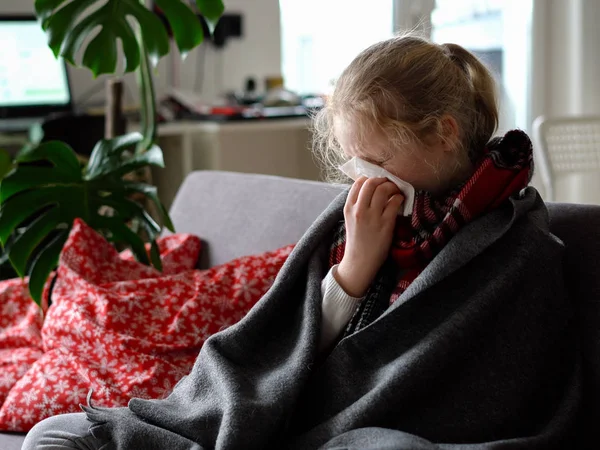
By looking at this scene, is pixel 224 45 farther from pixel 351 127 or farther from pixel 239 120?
pixel 351 127

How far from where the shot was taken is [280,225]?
1788mm

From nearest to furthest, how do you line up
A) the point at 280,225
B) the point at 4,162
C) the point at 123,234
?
1. the point at 280,225
2. the point at 123,234
3. the point at 4,162

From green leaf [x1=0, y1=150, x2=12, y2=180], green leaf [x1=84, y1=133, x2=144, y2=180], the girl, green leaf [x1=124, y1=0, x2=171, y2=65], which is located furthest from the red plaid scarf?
green leaf [x1=0, y1=150, x2=12, y2=180]

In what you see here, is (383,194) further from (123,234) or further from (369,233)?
(123,234)

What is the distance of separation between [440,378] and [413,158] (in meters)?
0.33

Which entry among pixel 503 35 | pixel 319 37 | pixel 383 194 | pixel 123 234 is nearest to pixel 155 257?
pixel 123 234

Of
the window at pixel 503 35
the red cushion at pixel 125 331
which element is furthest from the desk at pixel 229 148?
the red cushion at pixel 125 331

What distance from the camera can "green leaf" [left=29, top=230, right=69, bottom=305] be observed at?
1.87m

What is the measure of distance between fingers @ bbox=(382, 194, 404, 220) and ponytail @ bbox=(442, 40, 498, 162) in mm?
136

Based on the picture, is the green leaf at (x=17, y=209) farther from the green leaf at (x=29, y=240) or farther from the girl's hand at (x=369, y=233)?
the girl's hand at (x=369, y=233)

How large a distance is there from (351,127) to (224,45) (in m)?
3.63

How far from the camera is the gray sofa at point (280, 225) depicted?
1.22 meters

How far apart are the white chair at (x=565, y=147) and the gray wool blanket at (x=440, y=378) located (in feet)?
5.95

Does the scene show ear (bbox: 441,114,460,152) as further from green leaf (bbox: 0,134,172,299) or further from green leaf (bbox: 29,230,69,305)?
green leaf (bbox: 29,230,69,305)
